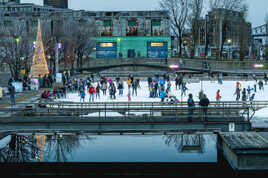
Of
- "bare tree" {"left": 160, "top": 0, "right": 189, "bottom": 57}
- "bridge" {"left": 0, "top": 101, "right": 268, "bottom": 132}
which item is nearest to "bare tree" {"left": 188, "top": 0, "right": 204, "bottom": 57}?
"bare tree" {"left": 160, "top": 0, "right": 189, "bottom": 57}

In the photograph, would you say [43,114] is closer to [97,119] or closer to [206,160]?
[97,119]

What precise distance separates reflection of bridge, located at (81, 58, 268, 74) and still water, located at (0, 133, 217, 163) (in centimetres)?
4972

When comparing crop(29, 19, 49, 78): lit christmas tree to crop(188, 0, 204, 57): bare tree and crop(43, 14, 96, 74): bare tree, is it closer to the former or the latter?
crop(43, 14, 96, 74): bare tree

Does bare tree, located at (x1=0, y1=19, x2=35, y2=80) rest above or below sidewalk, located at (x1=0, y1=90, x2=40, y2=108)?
above

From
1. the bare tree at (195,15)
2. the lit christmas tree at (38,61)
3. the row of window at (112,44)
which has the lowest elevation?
the lit christmas tree at (38,61)

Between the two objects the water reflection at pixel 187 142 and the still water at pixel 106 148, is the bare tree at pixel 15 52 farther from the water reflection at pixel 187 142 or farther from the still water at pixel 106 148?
the water reflection at pixel 187 142

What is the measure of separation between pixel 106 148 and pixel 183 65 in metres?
56.2

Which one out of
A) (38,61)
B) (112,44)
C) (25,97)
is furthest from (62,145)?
(112,44)

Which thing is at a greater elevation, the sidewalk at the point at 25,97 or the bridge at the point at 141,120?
the sidewalk at the point at 25,97

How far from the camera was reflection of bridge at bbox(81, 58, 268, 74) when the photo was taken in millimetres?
62906

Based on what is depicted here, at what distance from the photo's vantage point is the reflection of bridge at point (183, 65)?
62.9 m

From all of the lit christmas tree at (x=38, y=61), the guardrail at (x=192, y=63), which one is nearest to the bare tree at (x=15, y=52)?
the lit christmas tree at (x=38, y=61)

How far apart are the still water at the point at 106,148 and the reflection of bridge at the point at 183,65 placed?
49724 millimetres

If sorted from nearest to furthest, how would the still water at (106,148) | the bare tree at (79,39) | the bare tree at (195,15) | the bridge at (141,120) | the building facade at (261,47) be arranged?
the still water at (106,148), the bridge at (141,120), the bare tree at (79,39), the bare tree at (195,15), the building facade at (261,47)
